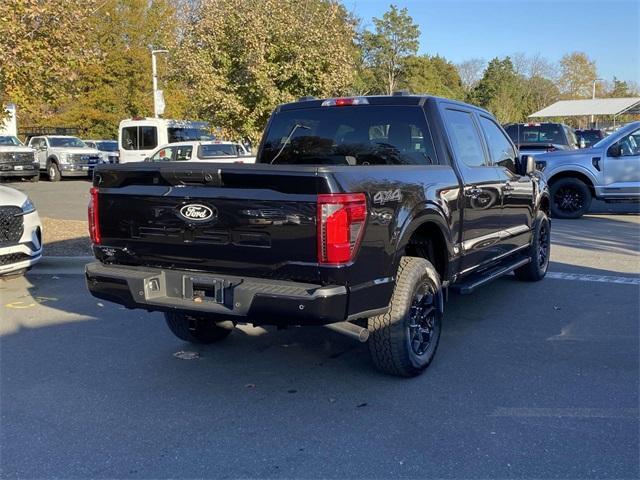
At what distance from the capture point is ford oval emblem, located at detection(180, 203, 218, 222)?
3.90 m

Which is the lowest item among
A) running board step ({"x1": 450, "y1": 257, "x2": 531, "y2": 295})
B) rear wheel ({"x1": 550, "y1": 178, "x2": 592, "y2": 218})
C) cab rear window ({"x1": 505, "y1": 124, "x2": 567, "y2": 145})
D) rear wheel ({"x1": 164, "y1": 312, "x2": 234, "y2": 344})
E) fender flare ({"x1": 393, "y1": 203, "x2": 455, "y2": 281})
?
rear wheel ({"x1": 164, "y1": 312, "x2": 234, "y2": 344})

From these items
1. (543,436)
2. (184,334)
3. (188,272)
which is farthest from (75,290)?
(543,436)

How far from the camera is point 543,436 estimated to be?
3.60 m

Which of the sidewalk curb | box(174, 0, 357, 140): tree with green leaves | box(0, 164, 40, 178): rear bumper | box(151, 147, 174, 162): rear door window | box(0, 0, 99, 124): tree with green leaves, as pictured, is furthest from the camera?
box(0, 164, 40, 178): rear bumper

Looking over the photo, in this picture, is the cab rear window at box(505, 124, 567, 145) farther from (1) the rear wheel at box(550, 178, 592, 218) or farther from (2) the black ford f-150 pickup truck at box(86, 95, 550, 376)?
(2) the black ford f-150 pickup truck at box(86, 95, 550, 376)

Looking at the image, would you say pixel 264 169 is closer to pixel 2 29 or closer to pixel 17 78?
pixel 2 29

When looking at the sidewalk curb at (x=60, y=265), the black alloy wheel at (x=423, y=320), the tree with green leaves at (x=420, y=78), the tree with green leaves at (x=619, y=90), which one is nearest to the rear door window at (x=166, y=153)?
the sidewalk curb at (x=60, y=265)

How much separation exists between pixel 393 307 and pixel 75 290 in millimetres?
4428

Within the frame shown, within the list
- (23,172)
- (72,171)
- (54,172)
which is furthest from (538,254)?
(54,172)

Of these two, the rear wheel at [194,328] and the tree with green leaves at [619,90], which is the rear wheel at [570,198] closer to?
the rear wheel at [194,328]

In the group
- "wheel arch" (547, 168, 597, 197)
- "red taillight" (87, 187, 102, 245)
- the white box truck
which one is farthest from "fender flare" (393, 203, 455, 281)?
the white box truck

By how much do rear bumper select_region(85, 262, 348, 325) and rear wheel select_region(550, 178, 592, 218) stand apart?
35.6 feet

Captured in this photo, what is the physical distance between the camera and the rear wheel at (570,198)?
13.1 metres

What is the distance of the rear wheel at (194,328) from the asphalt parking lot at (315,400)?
0.35 ft
